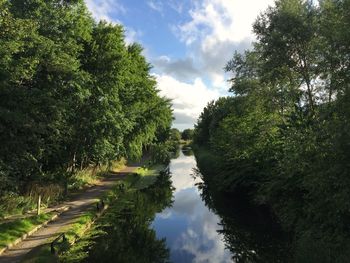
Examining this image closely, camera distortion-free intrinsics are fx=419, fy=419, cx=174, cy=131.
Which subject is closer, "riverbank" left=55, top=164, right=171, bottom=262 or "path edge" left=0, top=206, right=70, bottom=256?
"path edge" left=0, top=206, right=70, bottom=256

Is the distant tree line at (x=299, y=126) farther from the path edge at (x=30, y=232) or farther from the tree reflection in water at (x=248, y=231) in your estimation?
the path edge at (x=30, y=232)

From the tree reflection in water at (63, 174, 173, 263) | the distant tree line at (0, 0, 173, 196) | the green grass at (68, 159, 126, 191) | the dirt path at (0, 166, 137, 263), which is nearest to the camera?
the dirt path at (0, 166, 137, 263)

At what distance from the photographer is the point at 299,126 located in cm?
2188

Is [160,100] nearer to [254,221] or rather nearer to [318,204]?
[254,221]

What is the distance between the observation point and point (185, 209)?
35625mm

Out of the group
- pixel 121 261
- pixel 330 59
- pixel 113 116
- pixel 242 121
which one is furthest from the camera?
pixel 242 121

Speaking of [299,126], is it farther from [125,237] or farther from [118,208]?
[118,208]

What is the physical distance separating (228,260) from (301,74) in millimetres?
13766

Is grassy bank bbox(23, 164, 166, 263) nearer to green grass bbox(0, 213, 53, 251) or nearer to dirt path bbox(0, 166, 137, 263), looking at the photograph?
dirt path bbox(0, 166, 137, 263)

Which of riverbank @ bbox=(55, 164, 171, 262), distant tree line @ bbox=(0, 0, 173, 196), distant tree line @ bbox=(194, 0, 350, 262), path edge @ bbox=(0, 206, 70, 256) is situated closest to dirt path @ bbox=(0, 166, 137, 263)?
path edge @ bbox=(0, 206, 70, 256)

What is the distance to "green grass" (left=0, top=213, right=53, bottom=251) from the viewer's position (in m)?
17.8

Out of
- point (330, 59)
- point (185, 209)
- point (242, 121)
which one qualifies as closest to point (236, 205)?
point (185, 209)

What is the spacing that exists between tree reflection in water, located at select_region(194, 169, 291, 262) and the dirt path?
9.05m

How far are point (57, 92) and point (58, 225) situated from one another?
9.90 m
